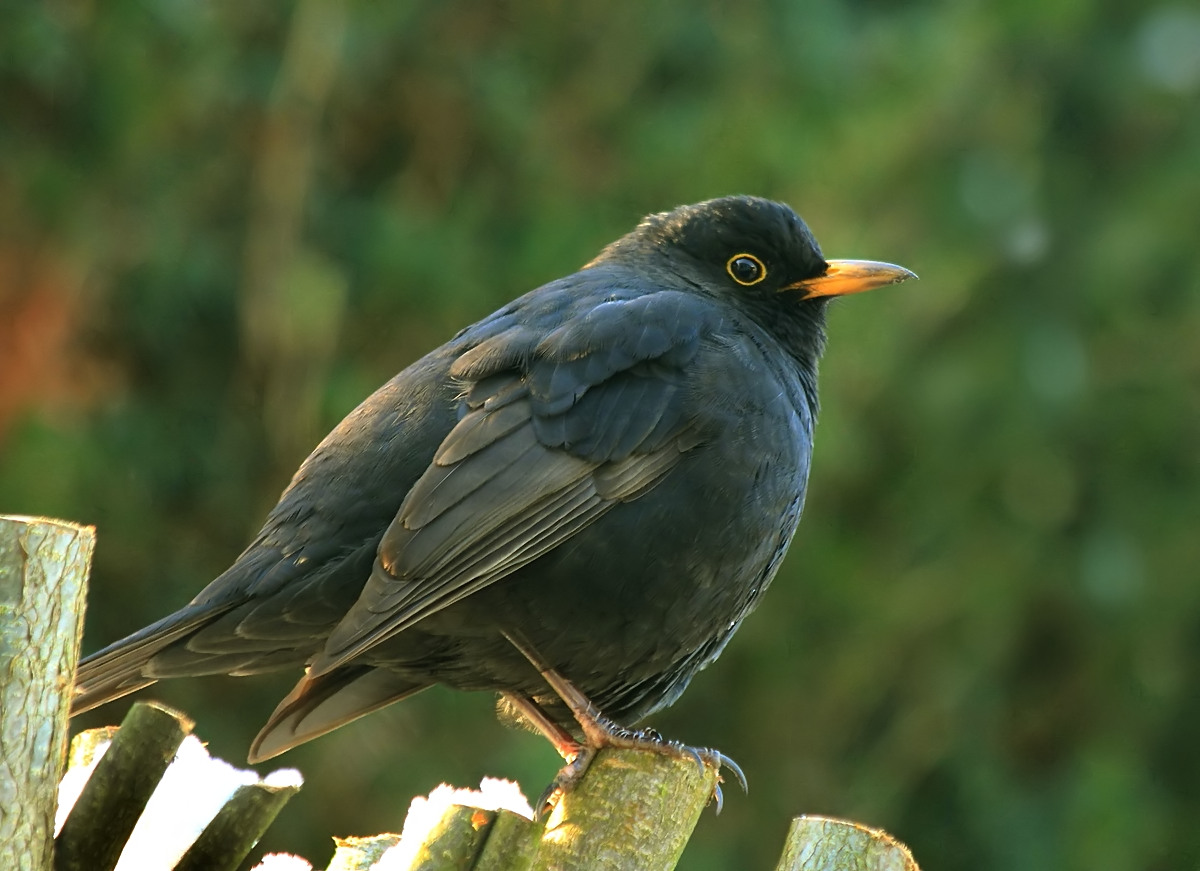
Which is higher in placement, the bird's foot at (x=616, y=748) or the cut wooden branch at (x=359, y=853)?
the cut wooden branch at (x=359, y=853)

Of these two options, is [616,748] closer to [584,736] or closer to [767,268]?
[584,736]

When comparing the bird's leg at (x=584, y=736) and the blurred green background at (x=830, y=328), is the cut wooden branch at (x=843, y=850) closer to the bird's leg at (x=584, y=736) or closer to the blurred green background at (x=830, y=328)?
the bird's leg at (x=584, y=736)

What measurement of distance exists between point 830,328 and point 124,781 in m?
4.39

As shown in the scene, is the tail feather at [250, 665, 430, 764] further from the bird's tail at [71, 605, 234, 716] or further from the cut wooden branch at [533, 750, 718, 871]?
the cut wooden branch at [533, 750, 718, 871]

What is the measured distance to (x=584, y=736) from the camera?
3.50 meters

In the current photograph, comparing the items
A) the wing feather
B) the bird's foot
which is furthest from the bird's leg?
the wing feather

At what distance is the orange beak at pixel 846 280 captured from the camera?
4.02 m

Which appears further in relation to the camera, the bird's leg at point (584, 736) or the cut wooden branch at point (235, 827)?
the bird's leg at point (584, 736)

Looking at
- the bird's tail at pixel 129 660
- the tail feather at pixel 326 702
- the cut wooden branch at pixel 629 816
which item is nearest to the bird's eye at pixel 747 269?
the tail feather at pixel 326 702

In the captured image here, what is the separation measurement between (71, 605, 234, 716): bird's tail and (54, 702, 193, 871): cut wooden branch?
0.70 meters

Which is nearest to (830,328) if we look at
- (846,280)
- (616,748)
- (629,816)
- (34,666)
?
(846,280)

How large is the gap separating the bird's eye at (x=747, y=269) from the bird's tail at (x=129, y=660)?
162 cm

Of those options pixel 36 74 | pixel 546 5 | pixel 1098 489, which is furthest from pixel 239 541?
pixel 1098 489

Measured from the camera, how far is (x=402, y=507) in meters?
3.21
